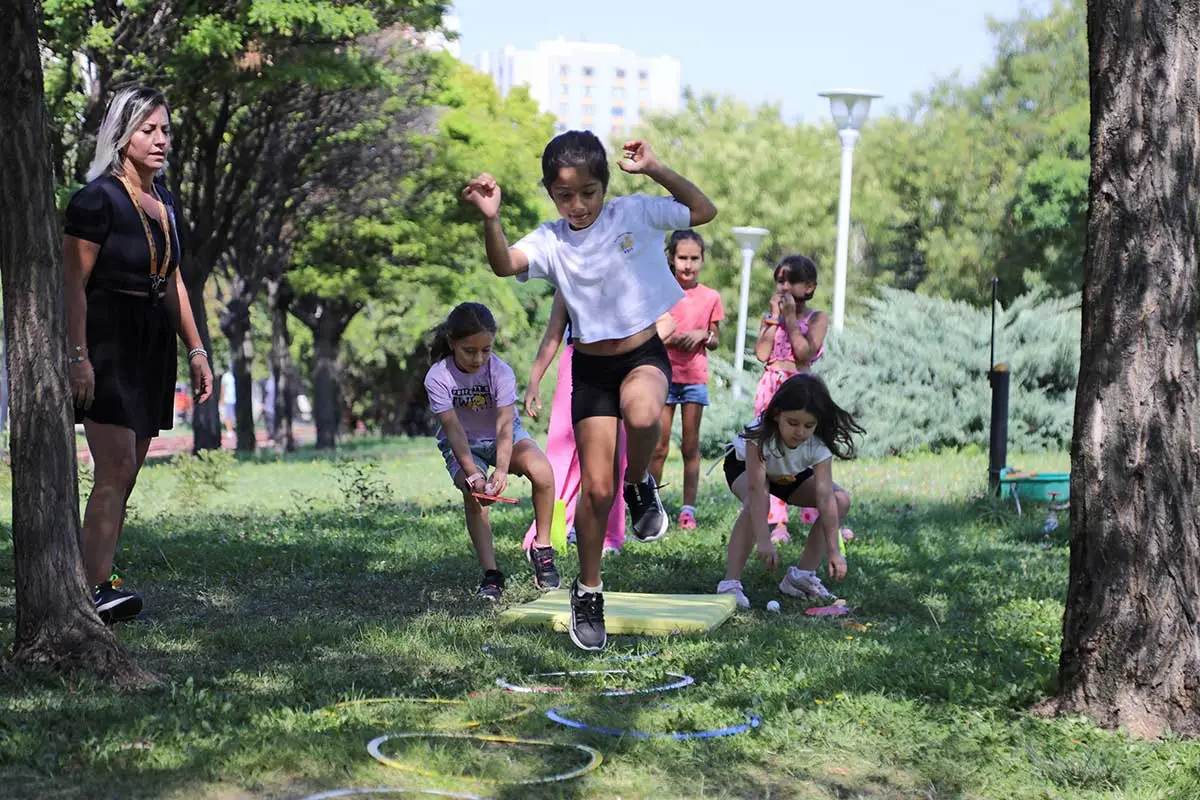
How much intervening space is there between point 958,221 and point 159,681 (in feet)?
141

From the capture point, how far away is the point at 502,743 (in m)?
4.05

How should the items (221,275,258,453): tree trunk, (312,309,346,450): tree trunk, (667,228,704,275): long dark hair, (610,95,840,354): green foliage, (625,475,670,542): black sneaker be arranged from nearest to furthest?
(625,475,670,542): black sneaker < (667,228,704,275): long dark hair < (221,275,258,453): tree trunk < (312,309,346,450): tree trunk < (610,95,840,354): green foliage

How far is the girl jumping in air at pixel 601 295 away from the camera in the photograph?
18.5ft

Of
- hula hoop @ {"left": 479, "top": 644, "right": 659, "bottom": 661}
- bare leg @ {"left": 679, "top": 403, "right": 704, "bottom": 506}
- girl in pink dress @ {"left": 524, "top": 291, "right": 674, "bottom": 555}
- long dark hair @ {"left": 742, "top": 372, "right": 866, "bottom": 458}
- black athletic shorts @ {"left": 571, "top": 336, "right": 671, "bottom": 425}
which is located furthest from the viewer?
bare leg @ {"left": 679, "top": 403, "right": 704, "bottom": 506}

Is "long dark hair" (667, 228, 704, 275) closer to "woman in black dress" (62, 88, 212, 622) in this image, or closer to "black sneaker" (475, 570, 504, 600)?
"black sneaker" (475, 570, 504, 600)

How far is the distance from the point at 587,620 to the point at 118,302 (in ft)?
6.80

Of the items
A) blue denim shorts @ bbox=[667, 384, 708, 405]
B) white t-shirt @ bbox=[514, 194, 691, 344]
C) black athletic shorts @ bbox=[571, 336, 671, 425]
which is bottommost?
blue denim shorts @ bbox=[667, 384, 708, 405]

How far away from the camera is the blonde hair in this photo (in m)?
5.50

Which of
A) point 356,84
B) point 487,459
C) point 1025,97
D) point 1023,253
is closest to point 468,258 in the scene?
point 356,84

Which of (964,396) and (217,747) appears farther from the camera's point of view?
(964,396)

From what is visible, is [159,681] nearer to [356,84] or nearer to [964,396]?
[964,396]

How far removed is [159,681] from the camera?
4.68 metres

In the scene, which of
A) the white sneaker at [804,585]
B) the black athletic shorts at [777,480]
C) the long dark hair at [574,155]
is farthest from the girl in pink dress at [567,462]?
the long dark hair at [574,155]

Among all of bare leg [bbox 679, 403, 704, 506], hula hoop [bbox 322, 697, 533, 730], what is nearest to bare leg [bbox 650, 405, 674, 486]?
bare leg [bbox 679, 403, 704, 506]
